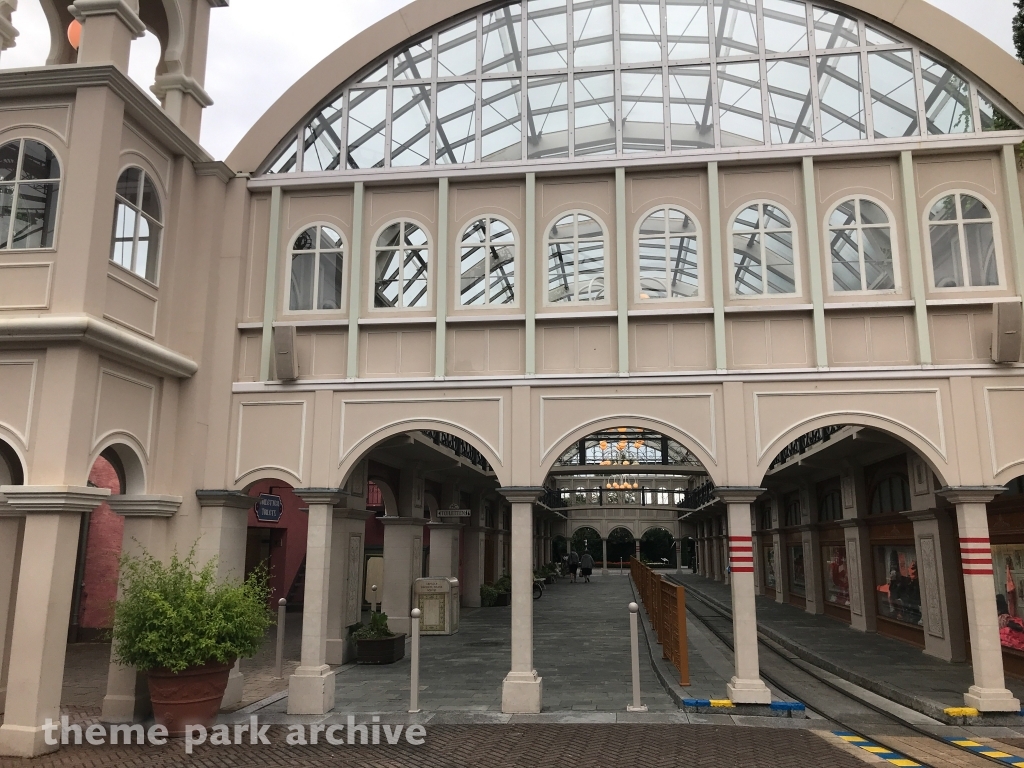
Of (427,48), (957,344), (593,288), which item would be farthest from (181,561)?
(957,344)

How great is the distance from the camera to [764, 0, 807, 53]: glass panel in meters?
11.3

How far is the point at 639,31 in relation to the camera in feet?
38.1

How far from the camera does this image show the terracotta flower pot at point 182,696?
893 cm

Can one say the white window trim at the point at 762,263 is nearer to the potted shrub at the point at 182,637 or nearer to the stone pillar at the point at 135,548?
the potted shrub at the point at 182,637

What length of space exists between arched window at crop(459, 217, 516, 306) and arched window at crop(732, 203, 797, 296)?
322 cm

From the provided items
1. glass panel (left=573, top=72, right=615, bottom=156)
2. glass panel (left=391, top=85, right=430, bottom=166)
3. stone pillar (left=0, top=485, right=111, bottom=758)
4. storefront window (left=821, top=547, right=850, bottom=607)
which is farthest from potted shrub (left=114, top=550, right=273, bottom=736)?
storefront window (left=821, top=547, right=850, bottom=607)

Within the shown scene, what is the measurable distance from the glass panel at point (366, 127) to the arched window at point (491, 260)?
1938 mm

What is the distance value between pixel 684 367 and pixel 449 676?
6.22 meters

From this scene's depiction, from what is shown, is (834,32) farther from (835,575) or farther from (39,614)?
(835,575)

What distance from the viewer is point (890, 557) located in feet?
52.2

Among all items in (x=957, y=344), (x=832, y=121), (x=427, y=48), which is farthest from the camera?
(x=427, y=48)

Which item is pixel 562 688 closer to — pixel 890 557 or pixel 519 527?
pixel 519 527

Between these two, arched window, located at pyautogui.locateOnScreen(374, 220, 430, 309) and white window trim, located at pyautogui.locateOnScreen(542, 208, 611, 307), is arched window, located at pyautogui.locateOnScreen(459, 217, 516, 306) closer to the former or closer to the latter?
white window trim, located at pyautogui.locateOnScreen(542, 208, 611, 307)

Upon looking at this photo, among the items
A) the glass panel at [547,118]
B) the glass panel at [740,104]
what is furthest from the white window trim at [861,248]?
the glass panel at [547,118]
